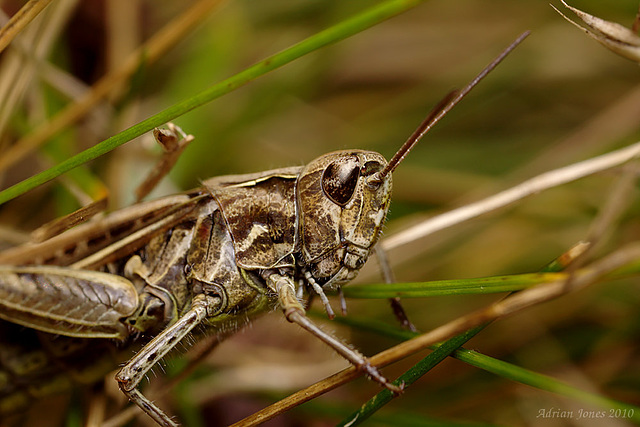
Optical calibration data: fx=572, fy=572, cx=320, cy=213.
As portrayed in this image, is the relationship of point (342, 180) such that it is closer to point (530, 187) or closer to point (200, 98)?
point (200, 98)

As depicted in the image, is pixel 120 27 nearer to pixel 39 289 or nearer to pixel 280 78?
pixel 280 78

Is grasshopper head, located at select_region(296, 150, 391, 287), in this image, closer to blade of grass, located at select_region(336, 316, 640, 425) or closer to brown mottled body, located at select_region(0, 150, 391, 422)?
brown mottled body, located at select_region(0, 150, 391, 422)

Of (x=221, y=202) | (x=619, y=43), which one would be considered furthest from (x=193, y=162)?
(x=619, y=43)

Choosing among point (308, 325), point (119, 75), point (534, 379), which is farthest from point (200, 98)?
point (119, 75)

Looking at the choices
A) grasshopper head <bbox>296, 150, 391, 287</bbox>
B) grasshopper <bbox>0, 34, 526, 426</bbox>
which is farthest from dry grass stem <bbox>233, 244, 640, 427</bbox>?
grasshopper head <bbox>296, 150, 391, 287</bbox>

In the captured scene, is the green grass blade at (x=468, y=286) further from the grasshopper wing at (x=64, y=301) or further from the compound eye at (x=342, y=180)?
the grasshopper wing at (x=64, y=301)

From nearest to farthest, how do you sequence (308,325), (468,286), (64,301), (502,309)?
(502,309) → (468,286) → (308,325) → (64,301)

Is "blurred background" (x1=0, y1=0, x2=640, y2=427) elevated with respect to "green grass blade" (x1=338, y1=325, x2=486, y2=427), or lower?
elevated
